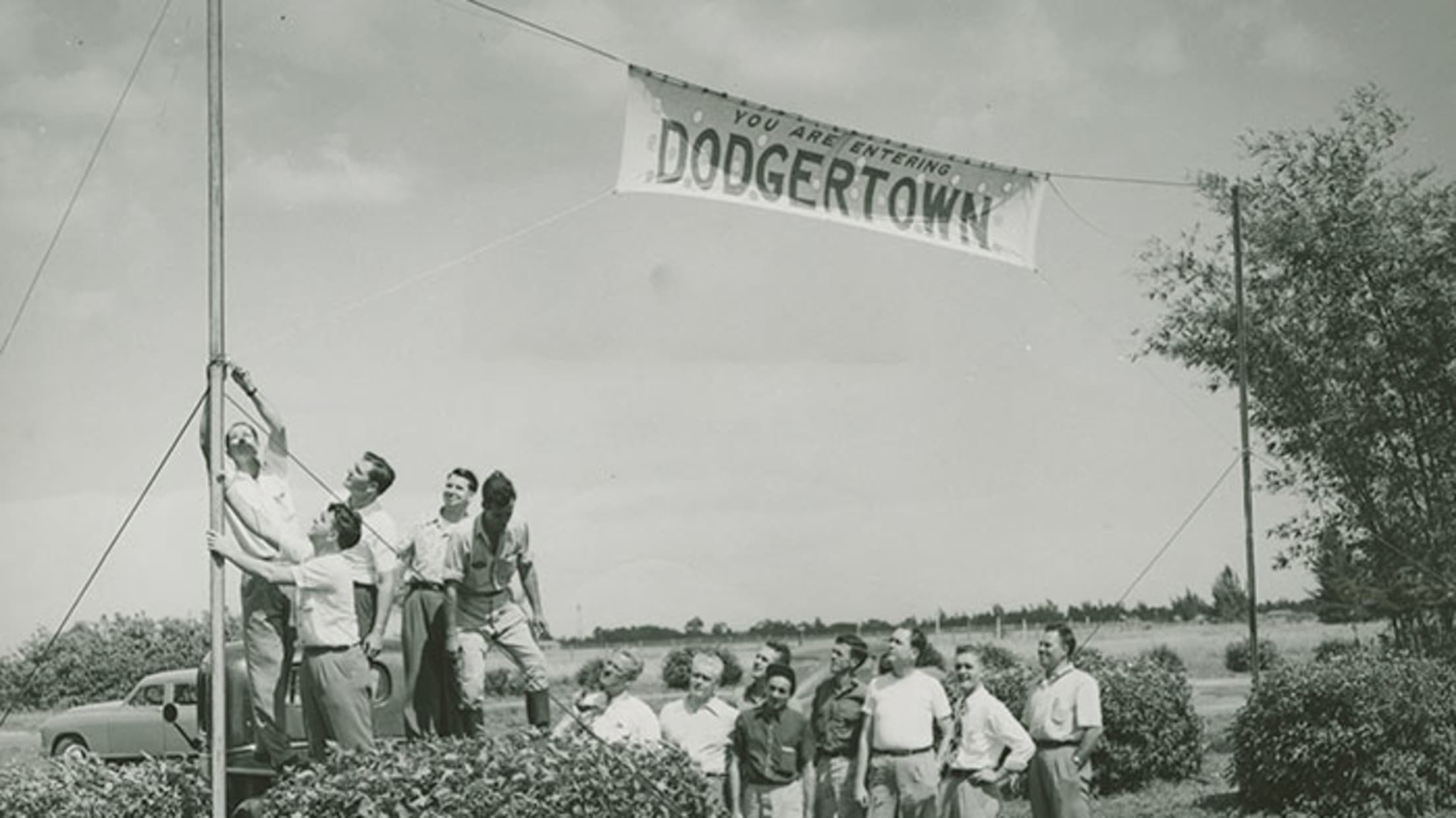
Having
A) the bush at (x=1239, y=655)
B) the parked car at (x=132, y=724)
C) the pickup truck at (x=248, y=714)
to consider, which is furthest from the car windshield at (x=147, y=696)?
the bush at (x=1239, y=655)

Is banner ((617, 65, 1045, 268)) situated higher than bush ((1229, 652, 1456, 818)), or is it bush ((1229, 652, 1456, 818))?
banner ((617, 65, 1045, 268))

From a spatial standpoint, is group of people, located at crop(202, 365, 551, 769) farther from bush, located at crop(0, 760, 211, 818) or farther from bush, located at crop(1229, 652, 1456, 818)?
bush, located at crop(1229, 652, 1456, 818)

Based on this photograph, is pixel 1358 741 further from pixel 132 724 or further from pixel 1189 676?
→ pixel 1189 676

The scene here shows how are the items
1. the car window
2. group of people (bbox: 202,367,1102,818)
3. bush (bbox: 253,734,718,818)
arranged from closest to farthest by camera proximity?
bush (bbox: 253,734,718,818)
group of people (bbox: 202,367,1102,818)
the car window

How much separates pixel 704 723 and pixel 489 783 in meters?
2.43

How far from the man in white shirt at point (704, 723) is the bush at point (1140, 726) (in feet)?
28.1

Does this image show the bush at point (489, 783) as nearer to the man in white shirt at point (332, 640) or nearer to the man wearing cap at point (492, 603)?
the man in white shirt at point (332, 640)

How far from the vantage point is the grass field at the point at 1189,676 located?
1562 cm

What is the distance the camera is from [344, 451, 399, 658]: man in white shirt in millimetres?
8812

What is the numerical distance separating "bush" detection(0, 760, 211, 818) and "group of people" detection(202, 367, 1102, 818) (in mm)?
460

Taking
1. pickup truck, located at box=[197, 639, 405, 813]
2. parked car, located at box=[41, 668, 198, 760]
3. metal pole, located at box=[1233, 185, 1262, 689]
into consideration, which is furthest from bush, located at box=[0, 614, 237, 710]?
metal pole, located at box=[1233, 185, 1262, 689]

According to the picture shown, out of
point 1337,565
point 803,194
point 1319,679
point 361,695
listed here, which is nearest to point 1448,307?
point 1337,565

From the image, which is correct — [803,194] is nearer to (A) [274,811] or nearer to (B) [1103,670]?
(A) [274,811]

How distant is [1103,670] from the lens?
17703 mm
